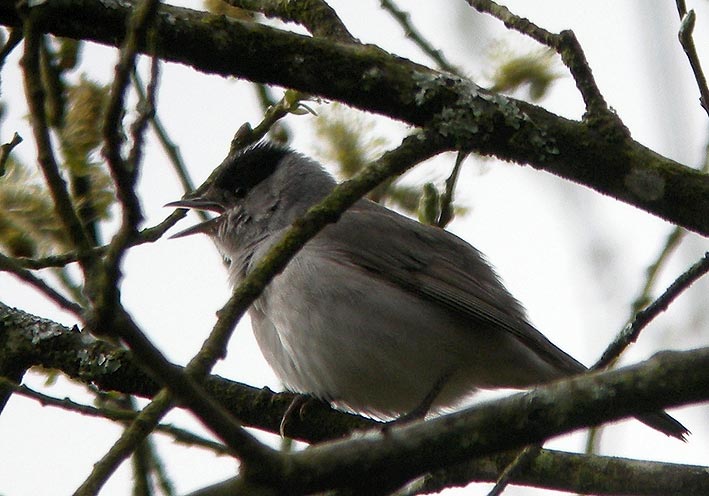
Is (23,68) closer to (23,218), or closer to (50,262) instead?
(50,262)

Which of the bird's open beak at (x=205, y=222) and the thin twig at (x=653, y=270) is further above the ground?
the bird's open beak at (x=205, y=222)

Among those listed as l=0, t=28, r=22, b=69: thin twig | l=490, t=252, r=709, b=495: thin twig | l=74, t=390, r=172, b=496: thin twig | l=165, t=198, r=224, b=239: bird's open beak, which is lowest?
l=74, t=390, r=172, b=496: thin twig

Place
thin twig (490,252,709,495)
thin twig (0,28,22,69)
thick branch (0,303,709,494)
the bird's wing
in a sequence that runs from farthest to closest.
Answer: the bird's wing < thin twig (490,252,709,495) < thin twig (0,28,22,69) < thick branch (0,303,709,494)

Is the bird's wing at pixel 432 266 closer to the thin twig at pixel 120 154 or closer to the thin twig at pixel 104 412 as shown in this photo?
the thin twig at pixel 104 412

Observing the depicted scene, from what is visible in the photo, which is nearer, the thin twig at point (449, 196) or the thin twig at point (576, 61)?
the thin twig at point (576, 61)

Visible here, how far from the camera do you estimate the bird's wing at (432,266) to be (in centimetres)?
498

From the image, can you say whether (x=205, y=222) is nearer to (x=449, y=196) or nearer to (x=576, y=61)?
(x=449, y=196)

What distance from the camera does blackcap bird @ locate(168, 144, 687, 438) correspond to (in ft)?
15.6

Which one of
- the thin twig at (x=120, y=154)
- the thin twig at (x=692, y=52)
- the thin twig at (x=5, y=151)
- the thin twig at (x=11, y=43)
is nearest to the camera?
the thin twig at (x=120, y=154)

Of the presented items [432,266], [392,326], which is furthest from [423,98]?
[432,266]

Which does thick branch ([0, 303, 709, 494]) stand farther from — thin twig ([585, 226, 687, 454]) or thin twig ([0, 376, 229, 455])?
thin twig ([585, 226, 687, 454])

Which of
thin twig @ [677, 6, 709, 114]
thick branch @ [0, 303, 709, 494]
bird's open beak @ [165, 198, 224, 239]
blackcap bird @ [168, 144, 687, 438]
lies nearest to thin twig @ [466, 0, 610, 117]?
thin twig @ [677, 6, 709, 114]

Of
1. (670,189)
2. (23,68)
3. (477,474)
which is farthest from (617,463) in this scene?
(23,68)

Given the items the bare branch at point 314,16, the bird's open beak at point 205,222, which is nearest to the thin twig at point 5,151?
the bare branch at point 314,16
